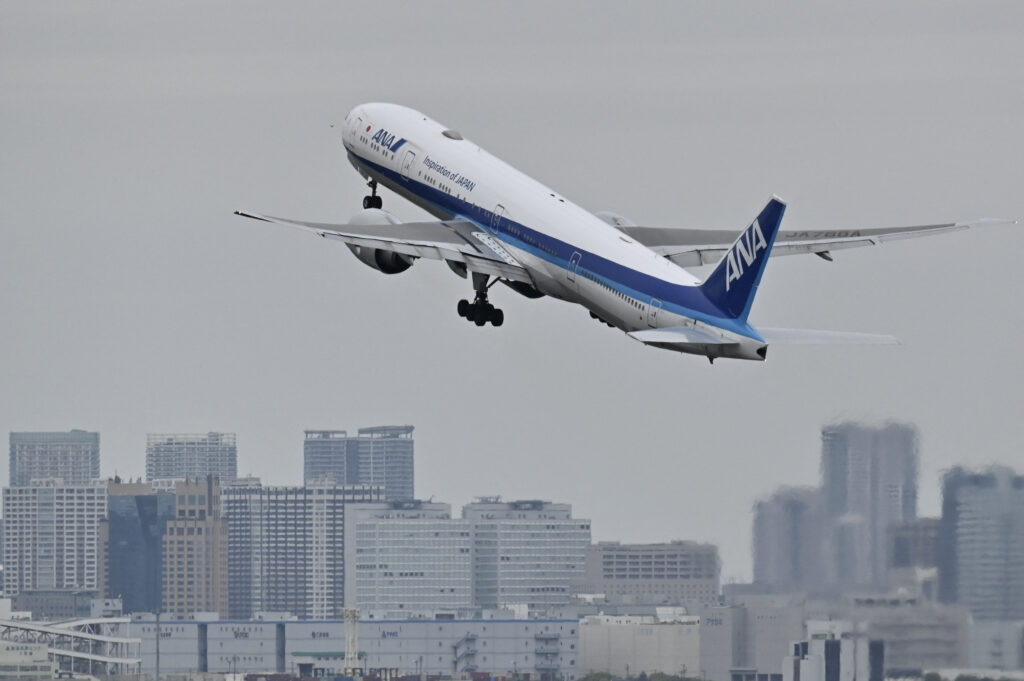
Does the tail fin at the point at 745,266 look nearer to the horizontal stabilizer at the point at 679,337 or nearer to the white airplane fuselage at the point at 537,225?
the white airplane fuselage at the point at 537,225

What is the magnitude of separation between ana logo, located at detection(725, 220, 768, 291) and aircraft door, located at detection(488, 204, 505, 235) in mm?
11418

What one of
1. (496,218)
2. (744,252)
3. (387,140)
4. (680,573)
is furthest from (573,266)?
(680,573)

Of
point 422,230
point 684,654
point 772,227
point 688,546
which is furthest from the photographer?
point 684,654

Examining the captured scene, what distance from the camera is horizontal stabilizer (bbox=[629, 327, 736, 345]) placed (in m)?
77.4

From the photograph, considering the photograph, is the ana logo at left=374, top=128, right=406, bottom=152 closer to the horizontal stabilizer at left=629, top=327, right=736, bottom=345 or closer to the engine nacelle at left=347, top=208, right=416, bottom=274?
the engine nacelle at left=347, top=208, right=416, bottom=274

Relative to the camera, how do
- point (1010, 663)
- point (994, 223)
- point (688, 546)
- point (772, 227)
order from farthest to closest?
point (688, 546) → point (1010, 663) → point (994, 223) → point (772, 227)

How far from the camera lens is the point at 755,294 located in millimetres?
78562

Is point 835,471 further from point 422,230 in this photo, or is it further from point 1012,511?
point 422,230

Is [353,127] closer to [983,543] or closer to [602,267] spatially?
[602,267]

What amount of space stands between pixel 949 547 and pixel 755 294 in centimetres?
4071

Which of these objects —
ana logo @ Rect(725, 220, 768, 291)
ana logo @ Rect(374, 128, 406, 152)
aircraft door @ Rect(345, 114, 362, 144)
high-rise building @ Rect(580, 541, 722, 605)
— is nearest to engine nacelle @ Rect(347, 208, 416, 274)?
ana logo @ Rect(374, 128, 406, 152)

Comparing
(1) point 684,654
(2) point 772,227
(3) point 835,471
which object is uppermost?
(2) point 772,227

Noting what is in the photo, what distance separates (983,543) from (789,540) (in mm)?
8616

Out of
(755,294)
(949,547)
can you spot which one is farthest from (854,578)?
(755,294)
